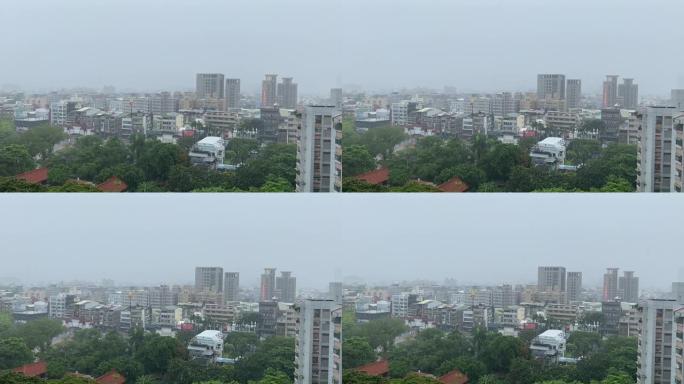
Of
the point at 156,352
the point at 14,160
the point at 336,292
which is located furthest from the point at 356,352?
the point at 14,160

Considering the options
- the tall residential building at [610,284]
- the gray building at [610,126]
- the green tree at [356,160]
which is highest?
the gray building at [610,126]

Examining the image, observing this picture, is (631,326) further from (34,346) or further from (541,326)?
(34,346)

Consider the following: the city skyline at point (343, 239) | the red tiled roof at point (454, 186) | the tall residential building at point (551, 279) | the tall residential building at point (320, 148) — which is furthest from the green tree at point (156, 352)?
the tall residential building at point (551, 279)

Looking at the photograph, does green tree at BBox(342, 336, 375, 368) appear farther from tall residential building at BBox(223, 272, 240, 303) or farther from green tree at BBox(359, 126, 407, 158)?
green tree at BBox(359, 126, 407, 158)

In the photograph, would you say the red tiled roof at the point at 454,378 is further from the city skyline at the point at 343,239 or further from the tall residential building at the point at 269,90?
the tall residential building at the point at 269,90

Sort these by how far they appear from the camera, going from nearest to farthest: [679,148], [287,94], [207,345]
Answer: [679,148] → [287,94] → [207,345]

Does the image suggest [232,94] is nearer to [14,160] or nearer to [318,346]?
[14,160]

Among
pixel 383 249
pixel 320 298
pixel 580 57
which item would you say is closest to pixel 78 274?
pixel 320 298
